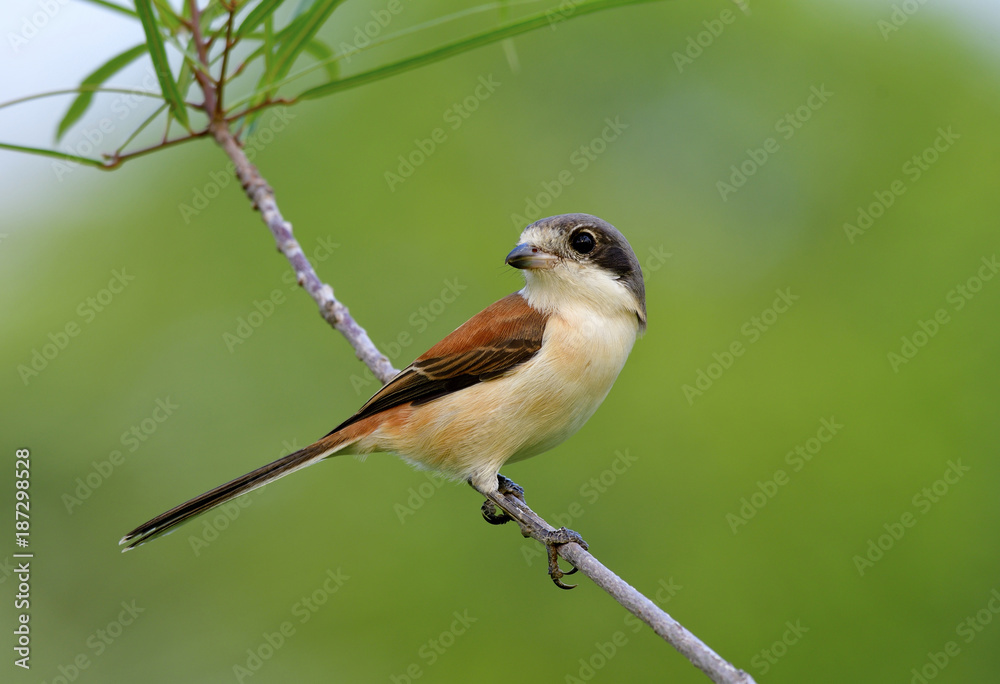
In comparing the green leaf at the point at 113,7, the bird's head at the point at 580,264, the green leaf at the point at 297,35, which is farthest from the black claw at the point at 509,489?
the green leaf at the point at 113,7

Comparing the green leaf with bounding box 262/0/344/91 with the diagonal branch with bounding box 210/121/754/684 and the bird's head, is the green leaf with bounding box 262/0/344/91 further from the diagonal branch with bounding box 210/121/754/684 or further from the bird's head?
the bird's head

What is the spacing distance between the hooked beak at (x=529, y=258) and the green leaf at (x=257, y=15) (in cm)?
132

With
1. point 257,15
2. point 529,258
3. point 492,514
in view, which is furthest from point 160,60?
point 492,514

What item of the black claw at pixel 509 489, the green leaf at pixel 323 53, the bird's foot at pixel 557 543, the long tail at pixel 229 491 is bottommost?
the long tail at pixel 229 491

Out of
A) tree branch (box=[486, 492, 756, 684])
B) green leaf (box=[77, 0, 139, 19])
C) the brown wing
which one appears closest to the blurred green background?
the brown wing

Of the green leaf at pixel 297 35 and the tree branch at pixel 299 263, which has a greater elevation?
the green leaf at pixel 297 35

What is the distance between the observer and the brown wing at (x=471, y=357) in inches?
133

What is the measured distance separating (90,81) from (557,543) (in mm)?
2837

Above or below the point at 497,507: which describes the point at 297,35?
above

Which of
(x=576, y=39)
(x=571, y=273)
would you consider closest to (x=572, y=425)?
(x=571, y=273)

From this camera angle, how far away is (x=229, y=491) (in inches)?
121

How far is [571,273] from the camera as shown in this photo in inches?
133

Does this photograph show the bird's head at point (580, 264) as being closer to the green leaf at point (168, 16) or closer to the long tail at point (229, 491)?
the long tail at point (229, 491)

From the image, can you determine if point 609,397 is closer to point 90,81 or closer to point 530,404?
point 530,404
